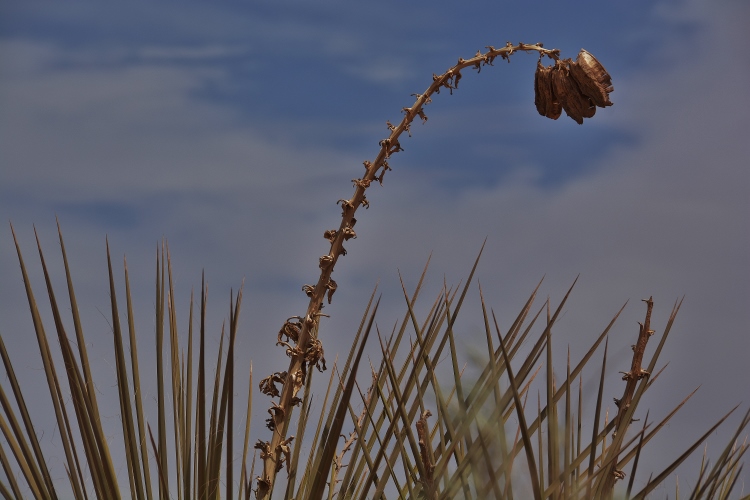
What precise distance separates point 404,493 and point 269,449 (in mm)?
317

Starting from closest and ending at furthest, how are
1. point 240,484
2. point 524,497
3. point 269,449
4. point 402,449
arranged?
point 524,497, point 402,449, point 269,449, point 240,484

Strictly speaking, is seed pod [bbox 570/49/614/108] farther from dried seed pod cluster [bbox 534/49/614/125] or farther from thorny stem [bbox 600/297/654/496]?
thorny stem [bbox 600/297/654/496]

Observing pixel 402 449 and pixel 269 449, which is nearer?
pixel 402 449

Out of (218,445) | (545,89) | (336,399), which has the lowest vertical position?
(218,445)

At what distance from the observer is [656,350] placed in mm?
1797

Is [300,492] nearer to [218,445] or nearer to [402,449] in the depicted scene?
[218,445]

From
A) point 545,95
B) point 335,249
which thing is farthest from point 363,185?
point 545,95

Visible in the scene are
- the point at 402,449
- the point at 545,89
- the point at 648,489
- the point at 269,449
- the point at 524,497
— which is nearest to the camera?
the point at 524,497

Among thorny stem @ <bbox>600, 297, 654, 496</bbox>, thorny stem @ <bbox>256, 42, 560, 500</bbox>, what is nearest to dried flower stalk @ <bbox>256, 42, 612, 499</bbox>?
thorny stem @ <bbox>256, 42, 560, 500</bbox>

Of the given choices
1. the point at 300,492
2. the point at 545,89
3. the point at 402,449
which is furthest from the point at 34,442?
the point at 545,89

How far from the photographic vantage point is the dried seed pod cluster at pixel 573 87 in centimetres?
189

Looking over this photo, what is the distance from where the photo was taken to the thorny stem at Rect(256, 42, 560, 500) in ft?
5.68

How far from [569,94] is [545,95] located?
0.06m

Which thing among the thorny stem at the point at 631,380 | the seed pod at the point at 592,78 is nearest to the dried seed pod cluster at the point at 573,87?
the seed pod at the point at 592,78
